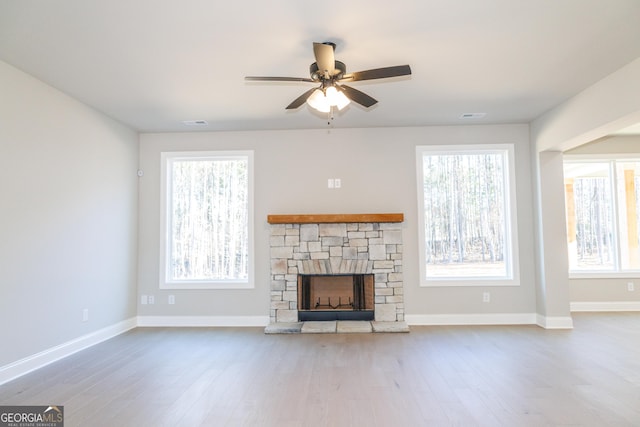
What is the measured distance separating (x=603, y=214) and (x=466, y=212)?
2.47 m

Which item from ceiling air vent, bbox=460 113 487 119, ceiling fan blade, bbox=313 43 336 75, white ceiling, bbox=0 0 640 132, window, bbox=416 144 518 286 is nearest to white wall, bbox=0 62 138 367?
white ceiling, bbox=0 0 640 132

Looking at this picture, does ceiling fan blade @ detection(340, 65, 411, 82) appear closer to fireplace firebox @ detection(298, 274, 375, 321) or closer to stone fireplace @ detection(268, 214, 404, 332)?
stone fireplace @ detection(268, 214, 404, 332)

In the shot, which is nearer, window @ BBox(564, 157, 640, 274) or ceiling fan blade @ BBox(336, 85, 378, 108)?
ceiling fan blade @ BBox(336, 85, 378, 108)

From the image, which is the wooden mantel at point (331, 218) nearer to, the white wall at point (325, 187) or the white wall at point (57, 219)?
the white wall at point (325, 187)

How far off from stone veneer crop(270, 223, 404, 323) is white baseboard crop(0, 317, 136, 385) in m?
1.98

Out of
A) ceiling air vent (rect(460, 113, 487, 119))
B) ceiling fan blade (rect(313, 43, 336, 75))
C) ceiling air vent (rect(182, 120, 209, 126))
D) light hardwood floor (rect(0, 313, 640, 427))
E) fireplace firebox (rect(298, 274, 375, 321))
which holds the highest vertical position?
ceiling air vent (rect(182, 120, 209, 126))

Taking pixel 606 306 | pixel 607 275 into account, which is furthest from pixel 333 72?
pixel 606 306

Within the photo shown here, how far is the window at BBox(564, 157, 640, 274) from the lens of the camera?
5613 mm

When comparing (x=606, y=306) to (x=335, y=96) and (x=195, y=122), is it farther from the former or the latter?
(x=195, y=122)

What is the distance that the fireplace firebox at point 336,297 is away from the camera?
5.02 metres

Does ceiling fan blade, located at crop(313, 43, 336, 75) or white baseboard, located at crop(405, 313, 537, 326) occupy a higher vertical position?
ceiling fan blade, located at crop(313, 43, 336, 75)

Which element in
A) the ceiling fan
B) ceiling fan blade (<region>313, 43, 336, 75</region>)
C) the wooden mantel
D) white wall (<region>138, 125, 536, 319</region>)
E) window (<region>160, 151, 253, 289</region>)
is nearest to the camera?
ceiling fan blade (<region>313, 43, 336, 75</region>)

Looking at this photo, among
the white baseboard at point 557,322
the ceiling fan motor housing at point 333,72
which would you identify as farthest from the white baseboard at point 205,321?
the white baseboard at point 557,322

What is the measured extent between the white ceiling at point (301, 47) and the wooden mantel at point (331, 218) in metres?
1.42
